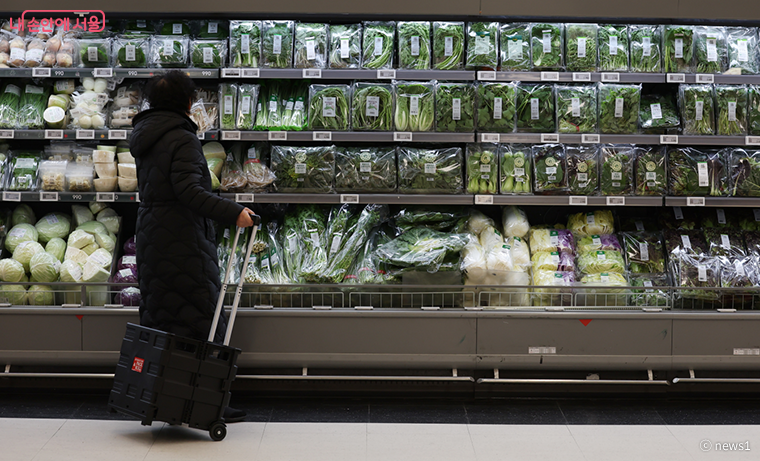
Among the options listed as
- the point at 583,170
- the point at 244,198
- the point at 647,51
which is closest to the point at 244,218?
the point at 244,198

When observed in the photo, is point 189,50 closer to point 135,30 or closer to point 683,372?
point 135,30

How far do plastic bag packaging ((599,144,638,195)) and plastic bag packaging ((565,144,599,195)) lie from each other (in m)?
0.04

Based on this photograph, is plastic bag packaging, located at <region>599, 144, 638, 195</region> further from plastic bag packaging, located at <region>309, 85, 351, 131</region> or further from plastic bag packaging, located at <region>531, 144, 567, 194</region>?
Answer: plastic bag packaging, located at <region>309, 85, 351, 131</region>

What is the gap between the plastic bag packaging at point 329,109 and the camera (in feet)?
12.5

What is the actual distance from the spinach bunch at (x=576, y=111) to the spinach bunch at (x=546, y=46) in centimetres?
19

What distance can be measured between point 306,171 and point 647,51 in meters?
2.21

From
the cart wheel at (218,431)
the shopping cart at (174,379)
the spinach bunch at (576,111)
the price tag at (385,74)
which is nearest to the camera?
the shopping cart at (174,379)

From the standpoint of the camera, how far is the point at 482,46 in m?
3.79

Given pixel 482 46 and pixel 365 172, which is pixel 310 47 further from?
pixel 482 46

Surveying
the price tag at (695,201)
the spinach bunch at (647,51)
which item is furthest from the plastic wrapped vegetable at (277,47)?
the price tag at (695,201)

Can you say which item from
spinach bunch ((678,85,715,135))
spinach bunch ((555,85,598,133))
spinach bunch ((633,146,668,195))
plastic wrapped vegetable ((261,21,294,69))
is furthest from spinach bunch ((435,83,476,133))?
spinach bunch ((678,85,715,135))

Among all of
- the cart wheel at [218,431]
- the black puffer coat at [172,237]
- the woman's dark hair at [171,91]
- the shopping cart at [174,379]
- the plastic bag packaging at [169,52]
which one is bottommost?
the cart wheel at [218,431]

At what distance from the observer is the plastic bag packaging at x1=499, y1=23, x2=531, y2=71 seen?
149 inches

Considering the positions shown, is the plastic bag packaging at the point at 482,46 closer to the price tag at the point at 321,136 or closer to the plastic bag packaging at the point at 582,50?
the plastic bag packaging at the point at 582,50
